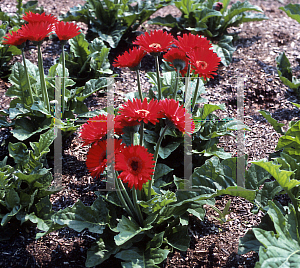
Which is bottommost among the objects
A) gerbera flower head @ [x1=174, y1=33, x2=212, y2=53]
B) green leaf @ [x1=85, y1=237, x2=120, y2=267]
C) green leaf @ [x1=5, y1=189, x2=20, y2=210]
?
green leaf @ [x1=85, y1=237, x2=120, y2=267]

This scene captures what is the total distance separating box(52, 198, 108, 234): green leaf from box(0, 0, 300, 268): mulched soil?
11.2 inches

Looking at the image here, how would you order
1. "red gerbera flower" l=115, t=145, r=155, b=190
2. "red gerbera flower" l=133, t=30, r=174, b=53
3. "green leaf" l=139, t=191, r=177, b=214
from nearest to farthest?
"red gerbera flower" l=115, t=145, r=155, b=190, "green leaf" l=139, t=191, r=177, b=214, "red gerbera flower" l=133, t=30, r=174, b=53

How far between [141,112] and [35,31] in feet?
3.84

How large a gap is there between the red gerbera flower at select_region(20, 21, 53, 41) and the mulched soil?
1.06m

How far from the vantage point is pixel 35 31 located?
251 centimetres

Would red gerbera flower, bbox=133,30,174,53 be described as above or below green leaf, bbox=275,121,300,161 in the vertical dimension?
above

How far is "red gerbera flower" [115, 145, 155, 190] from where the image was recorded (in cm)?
181

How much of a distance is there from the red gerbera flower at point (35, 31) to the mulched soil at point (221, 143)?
3.49 feet

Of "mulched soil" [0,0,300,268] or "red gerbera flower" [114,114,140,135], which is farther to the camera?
"mulched soil" [0,0,300,268]

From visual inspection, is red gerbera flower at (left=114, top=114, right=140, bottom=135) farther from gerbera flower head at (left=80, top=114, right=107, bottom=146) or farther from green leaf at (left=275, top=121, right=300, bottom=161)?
green leaf at (left=275, top=121, right=300, bottom=161)

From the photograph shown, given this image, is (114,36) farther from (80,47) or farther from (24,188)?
(24,188)

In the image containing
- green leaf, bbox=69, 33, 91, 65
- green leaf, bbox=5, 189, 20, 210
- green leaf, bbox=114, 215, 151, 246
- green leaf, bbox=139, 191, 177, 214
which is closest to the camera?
green leaf, bbox=114, 215, 151, 246

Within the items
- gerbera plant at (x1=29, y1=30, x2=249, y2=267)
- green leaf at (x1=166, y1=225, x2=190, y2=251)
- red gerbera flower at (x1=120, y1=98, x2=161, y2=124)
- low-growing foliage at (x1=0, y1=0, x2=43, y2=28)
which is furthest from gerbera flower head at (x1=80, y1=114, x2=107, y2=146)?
low-growing foliage at (x1=0, y1=0, x2=43, y2=28)

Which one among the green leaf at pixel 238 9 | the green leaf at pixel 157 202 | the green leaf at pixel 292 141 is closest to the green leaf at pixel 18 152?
the green leaf at pixel 157 202
